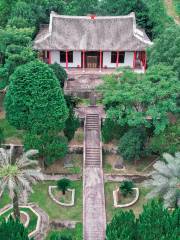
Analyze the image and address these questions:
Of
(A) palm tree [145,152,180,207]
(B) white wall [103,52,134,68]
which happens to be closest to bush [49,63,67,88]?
(B) white wall [103,52,134,68]

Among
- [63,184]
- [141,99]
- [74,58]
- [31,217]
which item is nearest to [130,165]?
[141,99]

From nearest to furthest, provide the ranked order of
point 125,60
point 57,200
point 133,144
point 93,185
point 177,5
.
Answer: point 57,200, point 93,185, point 133,144, point 125,60, point 177,5

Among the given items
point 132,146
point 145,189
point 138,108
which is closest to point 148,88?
point 138,108

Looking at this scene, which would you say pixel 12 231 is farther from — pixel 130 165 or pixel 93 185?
pixel 130 165

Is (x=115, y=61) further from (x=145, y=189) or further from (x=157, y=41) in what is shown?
(x=145, y=189)

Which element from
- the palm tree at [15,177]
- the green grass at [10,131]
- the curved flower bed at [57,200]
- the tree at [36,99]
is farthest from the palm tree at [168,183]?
the green grass at [10,131]

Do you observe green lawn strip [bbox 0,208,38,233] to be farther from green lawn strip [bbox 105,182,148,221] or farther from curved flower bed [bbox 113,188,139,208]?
curved flower bed [bbox 113,188,139,208]

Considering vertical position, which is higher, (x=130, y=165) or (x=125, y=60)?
(x=125, y=60)
